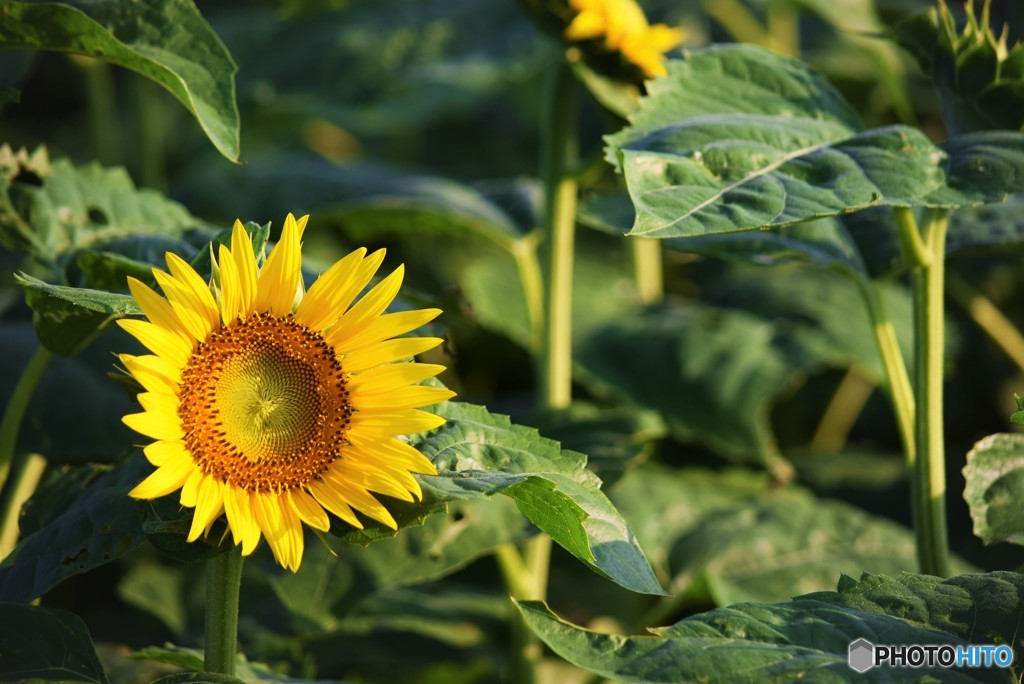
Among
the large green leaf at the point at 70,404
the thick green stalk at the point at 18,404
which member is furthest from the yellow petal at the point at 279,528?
the large green leaf at the point at 70,404

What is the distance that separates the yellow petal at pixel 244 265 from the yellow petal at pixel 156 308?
6 centimetres

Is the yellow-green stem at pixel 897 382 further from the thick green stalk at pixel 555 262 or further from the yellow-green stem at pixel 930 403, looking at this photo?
the thick green stalk at pixel 555 262

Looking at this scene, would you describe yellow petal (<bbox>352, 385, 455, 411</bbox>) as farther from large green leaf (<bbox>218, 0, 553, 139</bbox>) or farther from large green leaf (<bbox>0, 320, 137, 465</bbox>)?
large green leaf (<bbox>218, 0, 553, 139</bbox>)

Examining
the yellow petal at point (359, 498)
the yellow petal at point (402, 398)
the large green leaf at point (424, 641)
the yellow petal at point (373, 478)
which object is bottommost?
the large green leaf at point (424, 641)

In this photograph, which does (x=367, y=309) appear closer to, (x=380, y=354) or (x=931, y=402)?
(x=380, y=354)

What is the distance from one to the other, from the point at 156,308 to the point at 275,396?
0.13m

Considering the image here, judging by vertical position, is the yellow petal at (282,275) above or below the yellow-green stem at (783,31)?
below

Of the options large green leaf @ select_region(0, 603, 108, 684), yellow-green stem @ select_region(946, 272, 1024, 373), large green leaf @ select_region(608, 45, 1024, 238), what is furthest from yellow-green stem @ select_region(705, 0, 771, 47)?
large green leaf @ select_region(0, 603, 108, 684)

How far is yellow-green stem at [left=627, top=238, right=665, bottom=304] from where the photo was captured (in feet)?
6.86

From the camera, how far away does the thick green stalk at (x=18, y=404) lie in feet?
3.41

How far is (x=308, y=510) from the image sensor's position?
2.90 feet

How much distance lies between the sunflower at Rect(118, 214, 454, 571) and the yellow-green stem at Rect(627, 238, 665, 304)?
1.21 m

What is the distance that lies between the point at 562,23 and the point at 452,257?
109cm

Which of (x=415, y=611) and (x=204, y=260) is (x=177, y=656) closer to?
(x=204, y=260)
